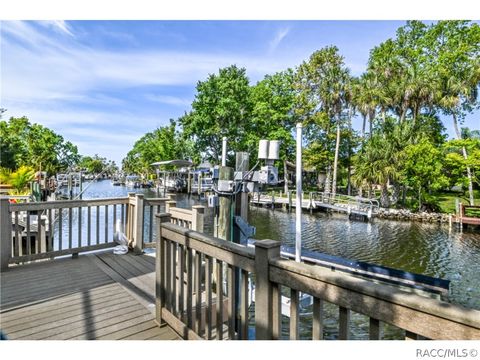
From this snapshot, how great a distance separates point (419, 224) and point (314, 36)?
12194 millimetres

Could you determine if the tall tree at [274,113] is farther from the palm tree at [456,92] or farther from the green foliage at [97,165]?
the green foliage at [97,165]

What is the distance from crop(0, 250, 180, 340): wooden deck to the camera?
2244 mm

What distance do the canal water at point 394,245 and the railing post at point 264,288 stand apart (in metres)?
3.77

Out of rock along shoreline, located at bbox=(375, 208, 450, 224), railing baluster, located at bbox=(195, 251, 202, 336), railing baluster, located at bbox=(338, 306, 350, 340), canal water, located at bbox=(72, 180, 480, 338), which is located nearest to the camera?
railing baluster, located at bbox=(338, 306, 350, 340)

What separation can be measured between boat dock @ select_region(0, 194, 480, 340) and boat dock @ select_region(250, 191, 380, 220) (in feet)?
36.5

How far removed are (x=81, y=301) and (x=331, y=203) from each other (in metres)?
18.9

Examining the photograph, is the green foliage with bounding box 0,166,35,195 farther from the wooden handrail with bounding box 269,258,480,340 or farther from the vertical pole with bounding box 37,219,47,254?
the wooden handrail with bounding box 269,258,480,340

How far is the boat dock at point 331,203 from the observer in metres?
16.9

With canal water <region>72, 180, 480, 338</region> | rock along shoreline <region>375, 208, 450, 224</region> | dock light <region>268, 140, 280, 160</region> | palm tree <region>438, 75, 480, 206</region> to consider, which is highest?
palm tree <region>438, 75, 480, 206</region>

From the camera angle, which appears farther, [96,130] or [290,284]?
[96,130]

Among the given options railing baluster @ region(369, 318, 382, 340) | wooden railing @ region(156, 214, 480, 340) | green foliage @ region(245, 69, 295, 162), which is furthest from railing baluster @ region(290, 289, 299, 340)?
green foliage @ region(245, 69, 295, 162)

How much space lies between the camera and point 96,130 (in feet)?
76.9
